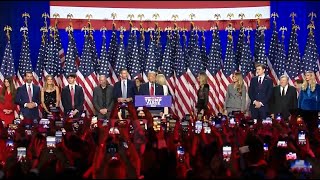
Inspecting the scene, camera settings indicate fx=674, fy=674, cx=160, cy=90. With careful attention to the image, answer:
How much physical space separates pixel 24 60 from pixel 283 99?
5.52 meters

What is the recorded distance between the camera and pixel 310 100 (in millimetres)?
12172

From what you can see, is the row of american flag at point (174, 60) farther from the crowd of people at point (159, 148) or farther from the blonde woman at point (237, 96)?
the crowd of people at point (159, 148)

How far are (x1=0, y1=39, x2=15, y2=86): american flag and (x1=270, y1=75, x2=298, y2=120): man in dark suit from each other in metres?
5.47

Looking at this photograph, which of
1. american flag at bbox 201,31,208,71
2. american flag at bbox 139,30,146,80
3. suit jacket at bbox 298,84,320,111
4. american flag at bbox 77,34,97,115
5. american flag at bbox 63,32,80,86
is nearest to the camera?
suit jacket at bbox 298,84,320,111

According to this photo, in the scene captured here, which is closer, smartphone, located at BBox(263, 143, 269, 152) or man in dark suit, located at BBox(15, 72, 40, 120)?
smartphone, located at BBox(263, 143, 269, 152)

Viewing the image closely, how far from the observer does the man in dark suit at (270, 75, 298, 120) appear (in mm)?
12484

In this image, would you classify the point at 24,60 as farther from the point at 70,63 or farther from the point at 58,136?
the point at 58,136

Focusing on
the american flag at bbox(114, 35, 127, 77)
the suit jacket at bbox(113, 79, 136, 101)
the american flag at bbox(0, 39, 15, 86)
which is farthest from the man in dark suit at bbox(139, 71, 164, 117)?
the american flag at bbox(0, 39, 15, 86)

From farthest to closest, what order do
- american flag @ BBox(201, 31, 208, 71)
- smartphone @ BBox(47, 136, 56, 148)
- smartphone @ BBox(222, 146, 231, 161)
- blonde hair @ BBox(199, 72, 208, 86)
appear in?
american flag @ BBox(201, 31, 208, 71) → blonde hair @ BBox(199, 72, 208, 86) → smartphone @ BBox(47, 136, 56, 148) → smartphone @ BBox(222, 146, 231, 161)

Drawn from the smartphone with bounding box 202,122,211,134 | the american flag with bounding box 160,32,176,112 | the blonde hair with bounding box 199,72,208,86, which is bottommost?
the smartphone with bounding box 202,122,211,134

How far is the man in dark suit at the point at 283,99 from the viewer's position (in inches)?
492

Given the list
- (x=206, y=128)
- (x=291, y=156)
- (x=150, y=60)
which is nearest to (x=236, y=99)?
(x=150, y=60)

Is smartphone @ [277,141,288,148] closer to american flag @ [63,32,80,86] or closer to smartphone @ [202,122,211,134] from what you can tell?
smartphone @ [202,122,211,134]

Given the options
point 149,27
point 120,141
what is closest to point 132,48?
point 149,27
